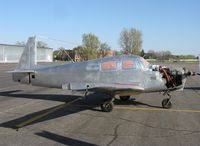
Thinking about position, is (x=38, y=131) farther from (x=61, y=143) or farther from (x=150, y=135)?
(x=150, y=135)

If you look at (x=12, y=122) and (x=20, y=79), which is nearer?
(x=12, y=122)

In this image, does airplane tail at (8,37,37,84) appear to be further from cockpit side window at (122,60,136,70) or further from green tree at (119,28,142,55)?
green tree at (119,28,142,55)

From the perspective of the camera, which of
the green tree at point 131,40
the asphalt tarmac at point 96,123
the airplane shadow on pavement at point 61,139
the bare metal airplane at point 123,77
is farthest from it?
Result: the green tree at point 131,40

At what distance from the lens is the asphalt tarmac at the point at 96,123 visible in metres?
7.24

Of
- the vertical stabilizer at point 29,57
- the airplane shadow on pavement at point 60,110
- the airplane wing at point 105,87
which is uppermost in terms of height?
the vertical stabilizer at point 29,57

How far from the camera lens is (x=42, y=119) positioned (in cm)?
973

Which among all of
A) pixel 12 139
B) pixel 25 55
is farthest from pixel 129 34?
pixel 12 139

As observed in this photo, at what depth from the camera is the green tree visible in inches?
4464

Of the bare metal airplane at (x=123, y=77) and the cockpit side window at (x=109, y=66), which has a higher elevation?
the cockpit side window at (x=109, y=66)

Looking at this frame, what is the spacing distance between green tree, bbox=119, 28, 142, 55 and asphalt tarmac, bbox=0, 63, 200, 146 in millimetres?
100240

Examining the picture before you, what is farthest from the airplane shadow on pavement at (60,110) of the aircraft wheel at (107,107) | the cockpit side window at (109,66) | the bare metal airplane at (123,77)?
the cockpit side window at (109,66)

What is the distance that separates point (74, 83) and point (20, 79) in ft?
12.3

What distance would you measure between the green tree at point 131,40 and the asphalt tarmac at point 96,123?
329 feet

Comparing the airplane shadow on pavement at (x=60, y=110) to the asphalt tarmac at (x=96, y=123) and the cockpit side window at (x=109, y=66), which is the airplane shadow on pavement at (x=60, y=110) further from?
the cockpit side window at (x=109, y=66)
